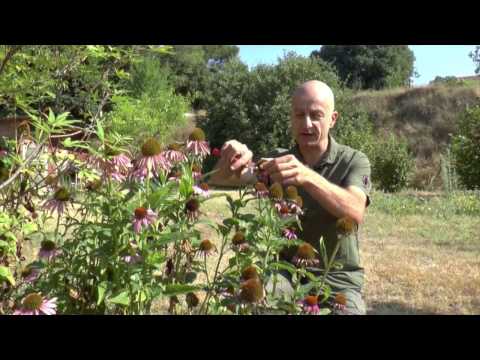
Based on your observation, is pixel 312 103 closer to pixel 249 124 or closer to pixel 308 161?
pixel 308 161

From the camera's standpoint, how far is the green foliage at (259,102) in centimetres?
1507

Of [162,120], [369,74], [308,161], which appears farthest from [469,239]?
[369,74]

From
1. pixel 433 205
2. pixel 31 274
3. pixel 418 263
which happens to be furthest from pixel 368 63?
pixel 31 274

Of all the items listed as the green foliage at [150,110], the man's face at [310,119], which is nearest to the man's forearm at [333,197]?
the man's face at [310,119]

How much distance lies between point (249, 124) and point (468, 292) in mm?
11803

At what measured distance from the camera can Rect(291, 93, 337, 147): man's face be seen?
2.10m

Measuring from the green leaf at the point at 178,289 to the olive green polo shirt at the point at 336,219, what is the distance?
81 cm

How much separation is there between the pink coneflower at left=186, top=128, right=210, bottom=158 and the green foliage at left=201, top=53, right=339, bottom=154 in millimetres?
13360

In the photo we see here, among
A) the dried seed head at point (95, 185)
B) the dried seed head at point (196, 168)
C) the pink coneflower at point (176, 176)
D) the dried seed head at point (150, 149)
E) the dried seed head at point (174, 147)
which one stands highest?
the dried seed head at point (174, 147)

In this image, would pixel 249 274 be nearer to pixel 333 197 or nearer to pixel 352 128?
pixel 333 197

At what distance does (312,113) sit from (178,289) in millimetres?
1113

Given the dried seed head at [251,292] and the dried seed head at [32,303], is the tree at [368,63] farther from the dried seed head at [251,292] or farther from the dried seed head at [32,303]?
the dried seed head at [32,303]

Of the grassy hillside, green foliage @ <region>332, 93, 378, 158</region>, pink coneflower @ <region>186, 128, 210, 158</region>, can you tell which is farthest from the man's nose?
the grassy hillside
